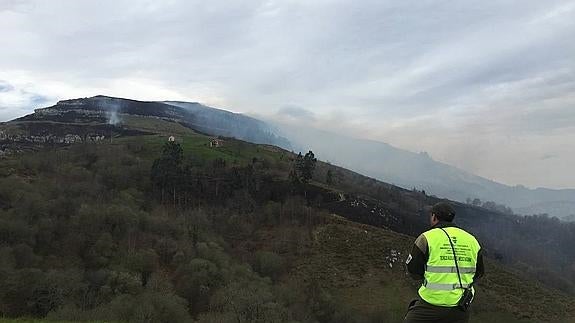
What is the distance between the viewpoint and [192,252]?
273ft

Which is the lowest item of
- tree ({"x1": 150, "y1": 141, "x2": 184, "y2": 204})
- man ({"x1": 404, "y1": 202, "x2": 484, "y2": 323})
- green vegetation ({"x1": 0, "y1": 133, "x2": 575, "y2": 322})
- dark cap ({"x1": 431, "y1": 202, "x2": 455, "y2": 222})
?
green vegetation ({"x1": 0, "y1": 133, "x2": 575, "y2": 322})

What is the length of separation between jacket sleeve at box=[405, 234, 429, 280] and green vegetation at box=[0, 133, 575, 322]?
33.1 metres

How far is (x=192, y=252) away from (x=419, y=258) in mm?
79599

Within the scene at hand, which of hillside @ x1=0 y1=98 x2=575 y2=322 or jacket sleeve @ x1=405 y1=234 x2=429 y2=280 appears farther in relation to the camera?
hillside @ x1=0 y1=98 x2=575 y2=322

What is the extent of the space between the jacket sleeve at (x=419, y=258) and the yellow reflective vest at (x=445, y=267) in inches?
2.2

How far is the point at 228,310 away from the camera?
5372 cm

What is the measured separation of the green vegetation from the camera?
174 feet

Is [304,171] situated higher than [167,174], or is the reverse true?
[304,171]

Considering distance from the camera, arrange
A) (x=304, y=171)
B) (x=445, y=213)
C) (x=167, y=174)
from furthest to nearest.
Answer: (x=304, y=171) < (x=167, y=174) < (x=445, y=213)

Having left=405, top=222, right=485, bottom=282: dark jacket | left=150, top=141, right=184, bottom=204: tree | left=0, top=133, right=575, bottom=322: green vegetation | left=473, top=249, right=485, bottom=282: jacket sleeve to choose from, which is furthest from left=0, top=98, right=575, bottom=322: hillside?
left=473, top=249, right=485, bottom=282: jacket sleeve

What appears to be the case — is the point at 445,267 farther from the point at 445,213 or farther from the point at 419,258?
the point at 445,213

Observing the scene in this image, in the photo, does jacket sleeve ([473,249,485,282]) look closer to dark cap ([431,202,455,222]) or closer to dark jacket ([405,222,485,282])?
dark jacket ([405,222,485,282])

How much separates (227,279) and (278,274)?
21685 mm

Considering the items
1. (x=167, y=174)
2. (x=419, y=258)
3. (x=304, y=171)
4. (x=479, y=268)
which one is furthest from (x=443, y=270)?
(x=304, y=171)
